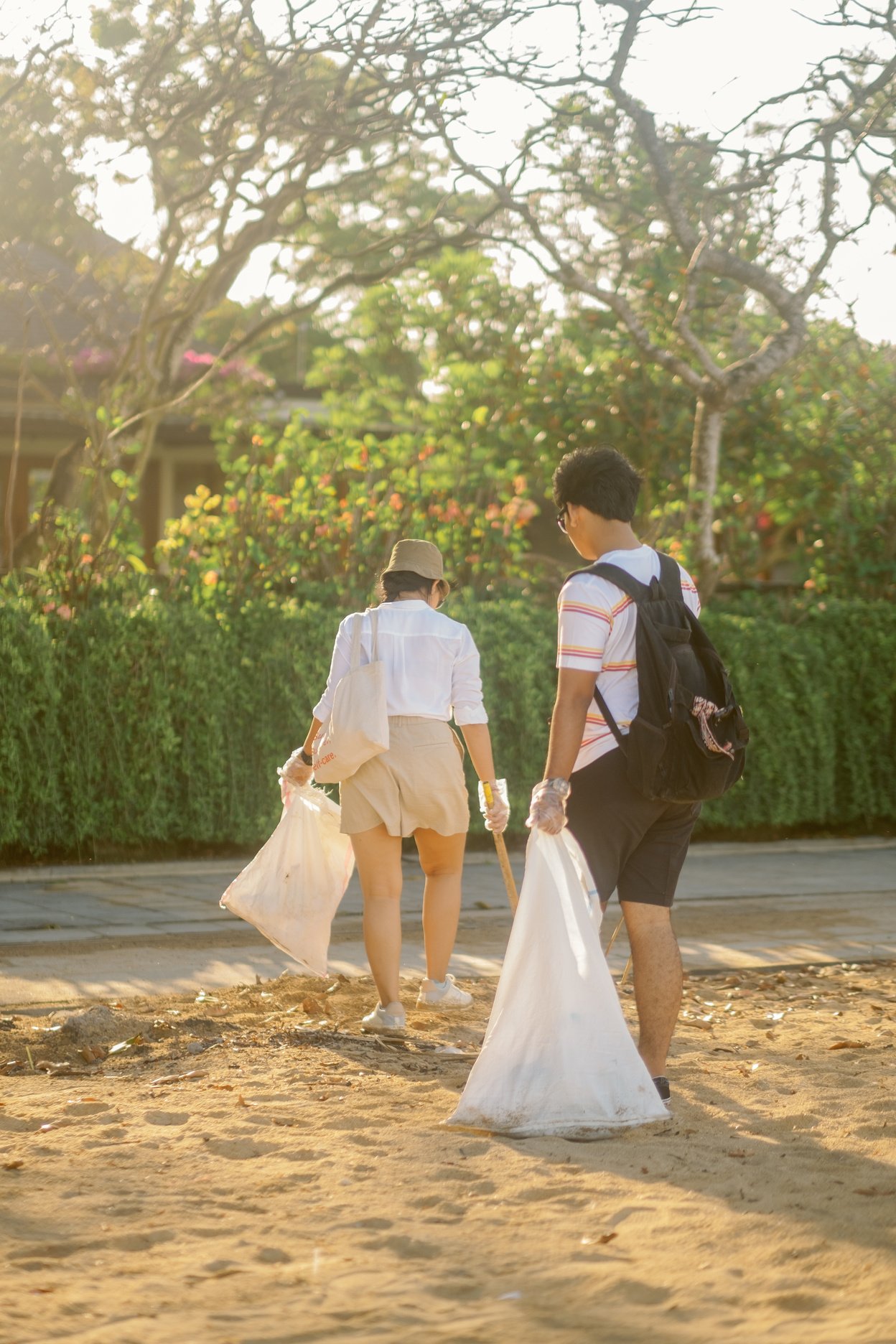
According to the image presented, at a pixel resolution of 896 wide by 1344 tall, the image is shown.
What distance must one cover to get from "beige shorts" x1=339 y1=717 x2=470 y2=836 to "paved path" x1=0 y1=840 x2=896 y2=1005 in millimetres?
1454

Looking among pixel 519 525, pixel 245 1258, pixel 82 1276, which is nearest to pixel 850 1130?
pixel 245 1258

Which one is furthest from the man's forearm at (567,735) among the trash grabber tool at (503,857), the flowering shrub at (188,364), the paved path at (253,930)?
the flowering shrub at (188,364)

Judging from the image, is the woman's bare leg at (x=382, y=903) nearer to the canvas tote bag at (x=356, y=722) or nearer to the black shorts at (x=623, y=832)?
the canvas tote bag at (x=356, y=722)

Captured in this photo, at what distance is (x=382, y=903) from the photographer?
20.7 ft

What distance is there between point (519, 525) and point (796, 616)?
8.72 feet

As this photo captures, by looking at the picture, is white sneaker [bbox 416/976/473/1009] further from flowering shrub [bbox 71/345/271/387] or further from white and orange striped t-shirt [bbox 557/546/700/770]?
flowering shrub [bbox 71/345/271/387]

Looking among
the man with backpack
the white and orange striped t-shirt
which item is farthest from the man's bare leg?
the white and orange striped t-shirt

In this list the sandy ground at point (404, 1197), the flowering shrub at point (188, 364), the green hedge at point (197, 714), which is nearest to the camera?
the sandy ground at point (404, 1197)

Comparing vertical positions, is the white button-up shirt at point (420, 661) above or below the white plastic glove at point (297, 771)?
above

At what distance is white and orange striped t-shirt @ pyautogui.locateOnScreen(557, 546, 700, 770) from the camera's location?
15.9 ft

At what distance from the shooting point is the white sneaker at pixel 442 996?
6.66 m

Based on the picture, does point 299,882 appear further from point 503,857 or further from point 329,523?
point 329,523

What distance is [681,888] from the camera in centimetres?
1080

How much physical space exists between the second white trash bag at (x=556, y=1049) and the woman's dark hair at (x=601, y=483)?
1.16 metres
